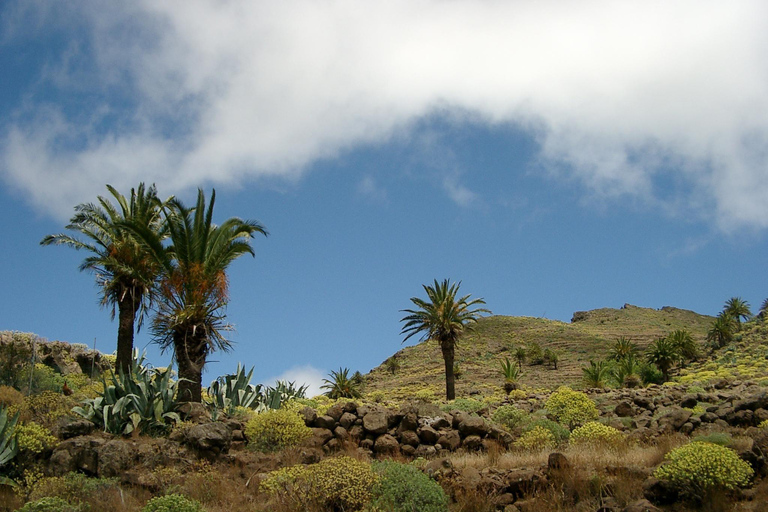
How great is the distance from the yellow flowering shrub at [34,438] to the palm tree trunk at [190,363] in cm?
395

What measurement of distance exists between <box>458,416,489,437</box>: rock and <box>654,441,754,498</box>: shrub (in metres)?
5.71

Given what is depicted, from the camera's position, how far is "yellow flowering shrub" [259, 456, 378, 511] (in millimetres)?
11000

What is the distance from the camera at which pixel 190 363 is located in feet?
58.9

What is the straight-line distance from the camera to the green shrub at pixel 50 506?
10883mm

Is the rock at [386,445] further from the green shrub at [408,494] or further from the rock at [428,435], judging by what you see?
the green shrub at [408,494]

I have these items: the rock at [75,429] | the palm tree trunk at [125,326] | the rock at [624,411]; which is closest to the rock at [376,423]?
the rock at [75,429]

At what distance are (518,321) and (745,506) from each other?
316ft

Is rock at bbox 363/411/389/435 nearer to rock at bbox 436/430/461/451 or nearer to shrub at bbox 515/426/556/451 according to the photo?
rock at bbox 436/430/461/451

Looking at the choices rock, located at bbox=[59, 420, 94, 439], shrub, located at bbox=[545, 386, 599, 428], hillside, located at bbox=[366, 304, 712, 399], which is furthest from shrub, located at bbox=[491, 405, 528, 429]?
hillside, located at bbox=[366, 304, 712, 399]

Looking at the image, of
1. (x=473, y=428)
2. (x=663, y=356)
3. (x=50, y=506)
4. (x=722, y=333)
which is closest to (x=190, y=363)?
(x=50, y=506)

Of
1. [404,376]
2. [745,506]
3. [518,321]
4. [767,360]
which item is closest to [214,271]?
[745,506]

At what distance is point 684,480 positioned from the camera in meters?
10.2

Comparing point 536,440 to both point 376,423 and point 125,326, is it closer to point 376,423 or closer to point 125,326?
point 376,423

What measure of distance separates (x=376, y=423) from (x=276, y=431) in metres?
2.59
